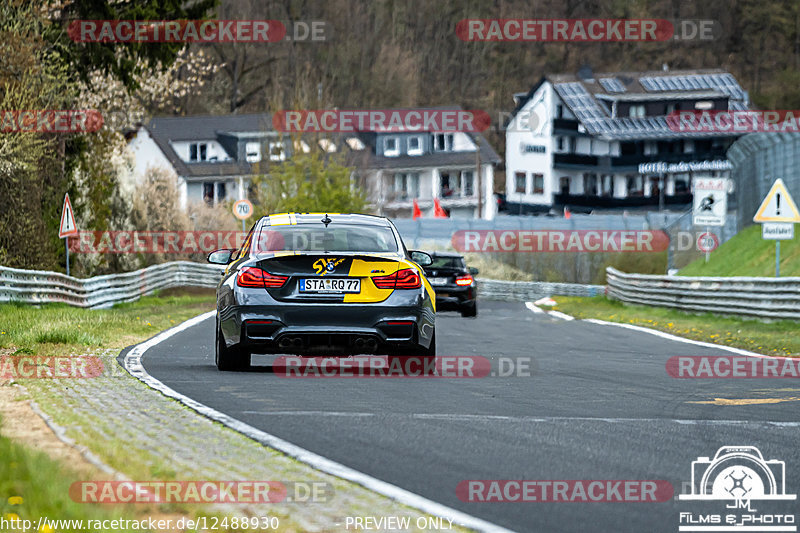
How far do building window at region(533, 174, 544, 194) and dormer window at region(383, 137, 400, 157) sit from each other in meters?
10.2

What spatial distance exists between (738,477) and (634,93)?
9156 cm

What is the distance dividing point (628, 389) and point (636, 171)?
3385 inches

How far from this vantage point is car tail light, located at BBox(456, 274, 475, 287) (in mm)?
28031

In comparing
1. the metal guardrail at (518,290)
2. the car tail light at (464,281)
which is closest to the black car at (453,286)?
the car tail light at (464,281)

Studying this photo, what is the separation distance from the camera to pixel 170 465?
653cm

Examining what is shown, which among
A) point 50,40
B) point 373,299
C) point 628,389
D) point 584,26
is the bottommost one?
point 628,389

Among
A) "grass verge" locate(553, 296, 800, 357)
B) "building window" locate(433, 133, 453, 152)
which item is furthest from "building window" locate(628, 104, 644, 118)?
"grass verge" locate(553, 296, 800, 357)

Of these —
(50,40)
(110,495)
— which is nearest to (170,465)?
(110,495)

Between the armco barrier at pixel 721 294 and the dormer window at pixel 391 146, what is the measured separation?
62404 mm

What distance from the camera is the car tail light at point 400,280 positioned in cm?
1127

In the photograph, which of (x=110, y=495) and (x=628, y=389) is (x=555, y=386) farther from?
(x=110, y=495)
